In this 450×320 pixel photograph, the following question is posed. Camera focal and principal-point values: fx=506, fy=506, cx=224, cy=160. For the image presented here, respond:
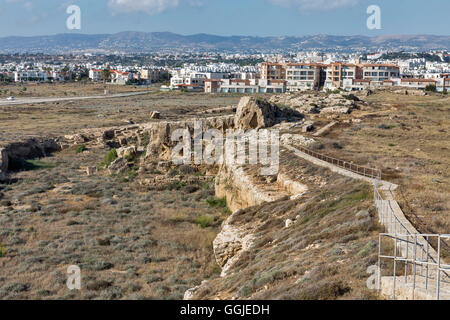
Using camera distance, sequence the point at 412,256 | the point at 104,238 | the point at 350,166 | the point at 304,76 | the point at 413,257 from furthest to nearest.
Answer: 1. the point at 304,76
2. the point at 350,166
3. the point at 104,238
4. the point at 412,256
5. the point at 413,257

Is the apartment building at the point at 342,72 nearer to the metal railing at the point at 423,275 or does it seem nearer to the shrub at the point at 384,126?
the shrub at the point at 384,126

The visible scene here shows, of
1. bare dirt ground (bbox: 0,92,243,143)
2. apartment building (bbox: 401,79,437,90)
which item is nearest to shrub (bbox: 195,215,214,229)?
bare dirt ground (bbox: 0,92,243,143)

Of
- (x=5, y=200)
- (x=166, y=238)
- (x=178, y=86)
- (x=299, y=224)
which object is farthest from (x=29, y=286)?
(x=178, y=86)

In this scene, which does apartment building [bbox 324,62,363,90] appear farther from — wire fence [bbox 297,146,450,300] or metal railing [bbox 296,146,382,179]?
wire fence [bbox 297,146,450,300]

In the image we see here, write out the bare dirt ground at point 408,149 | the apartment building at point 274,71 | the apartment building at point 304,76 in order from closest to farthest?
the bare dirt ground at point 408,149
the apartment building at point 304,76
the apartment building at point 274,71

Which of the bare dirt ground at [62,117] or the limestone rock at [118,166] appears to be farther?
the bare dirt ground at [62,117]

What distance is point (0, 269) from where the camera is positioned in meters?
16.9

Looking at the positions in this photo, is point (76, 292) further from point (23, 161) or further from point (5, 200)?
point (23, 161)

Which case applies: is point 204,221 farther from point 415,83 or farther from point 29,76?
point 29,76

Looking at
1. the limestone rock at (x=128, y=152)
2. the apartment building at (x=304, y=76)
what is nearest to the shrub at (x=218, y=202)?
the limestone rock at (x=128, y=152)

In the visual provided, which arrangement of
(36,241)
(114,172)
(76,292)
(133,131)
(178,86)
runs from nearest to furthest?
(76,292) < (36,241) < (114,172) < (133,131) < (178,86)

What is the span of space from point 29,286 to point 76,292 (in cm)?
172

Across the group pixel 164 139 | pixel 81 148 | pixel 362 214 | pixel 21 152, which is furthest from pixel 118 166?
pixel 362 214
